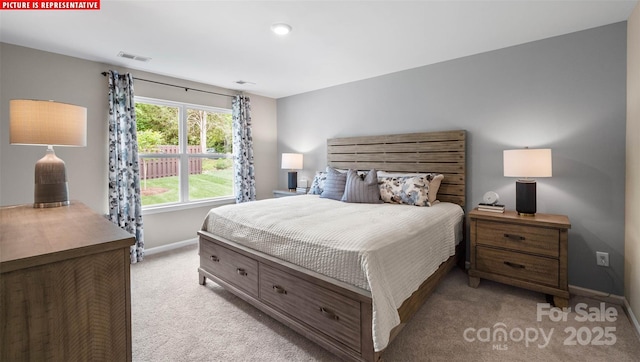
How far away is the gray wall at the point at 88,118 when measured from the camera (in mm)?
2762

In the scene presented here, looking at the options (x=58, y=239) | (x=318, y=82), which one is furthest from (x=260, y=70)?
(x=58, y=239)

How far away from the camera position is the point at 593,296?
2.49m

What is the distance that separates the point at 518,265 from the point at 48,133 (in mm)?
3604

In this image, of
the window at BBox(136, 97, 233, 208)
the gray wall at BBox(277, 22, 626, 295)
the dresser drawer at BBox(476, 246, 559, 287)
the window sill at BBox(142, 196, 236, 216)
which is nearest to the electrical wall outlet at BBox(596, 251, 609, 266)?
the gray wall at BBox(277, 22, 626, 295)

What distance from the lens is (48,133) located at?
1.65 meters

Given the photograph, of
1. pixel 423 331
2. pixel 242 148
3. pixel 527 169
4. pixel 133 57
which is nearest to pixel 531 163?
pixel 527 169

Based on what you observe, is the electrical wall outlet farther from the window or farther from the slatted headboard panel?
the window

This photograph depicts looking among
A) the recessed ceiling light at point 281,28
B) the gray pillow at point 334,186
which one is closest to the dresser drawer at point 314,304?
the gray pillow at point 334,186

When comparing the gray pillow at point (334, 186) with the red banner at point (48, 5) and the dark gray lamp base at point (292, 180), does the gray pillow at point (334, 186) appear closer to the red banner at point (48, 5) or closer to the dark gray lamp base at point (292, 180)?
the dark gray lamp base at point (292, 180)

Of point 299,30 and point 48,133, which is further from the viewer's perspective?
point 299,30

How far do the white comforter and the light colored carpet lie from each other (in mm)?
368

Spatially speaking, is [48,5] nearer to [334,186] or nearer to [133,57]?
[133,57]

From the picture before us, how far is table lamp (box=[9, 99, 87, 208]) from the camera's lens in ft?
5.27

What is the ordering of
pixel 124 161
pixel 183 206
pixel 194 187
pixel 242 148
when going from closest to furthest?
pixel 124 161 < pixel 183 206 < pixel 194 187 < pixel 242 148
